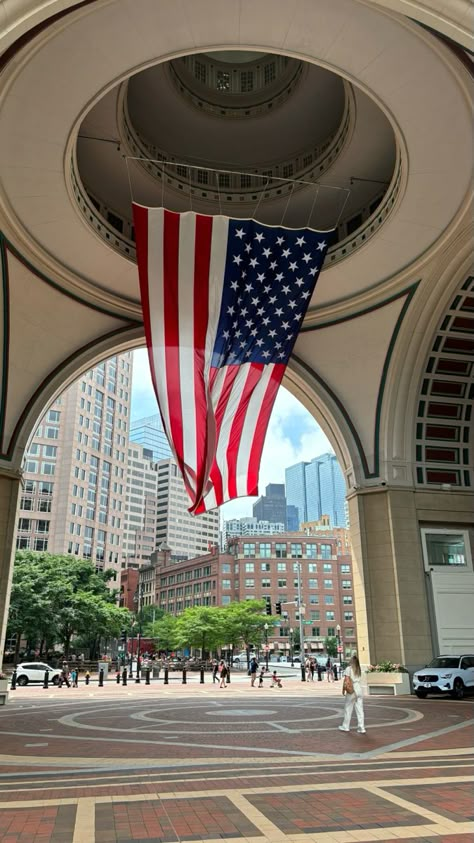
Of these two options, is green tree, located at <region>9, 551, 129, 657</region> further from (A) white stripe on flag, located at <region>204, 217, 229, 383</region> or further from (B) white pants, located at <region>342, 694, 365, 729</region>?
(B) white pants, located at <region>342, 694, 365, 729</region>

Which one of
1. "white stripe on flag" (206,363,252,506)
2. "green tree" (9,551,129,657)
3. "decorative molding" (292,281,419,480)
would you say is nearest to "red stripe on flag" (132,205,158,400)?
"white stripe on flag" (206,363,252,506)

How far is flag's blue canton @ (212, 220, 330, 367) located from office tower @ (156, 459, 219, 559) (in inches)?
5978

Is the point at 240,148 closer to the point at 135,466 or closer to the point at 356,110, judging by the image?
the point at 356,110

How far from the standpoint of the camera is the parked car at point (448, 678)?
20203 mm

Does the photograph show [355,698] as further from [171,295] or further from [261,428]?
[171,295]

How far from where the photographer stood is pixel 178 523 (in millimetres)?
170500

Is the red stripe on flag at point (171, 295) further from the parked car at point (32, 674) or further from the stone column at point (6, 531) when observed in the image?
the parked car at point (32, 674)

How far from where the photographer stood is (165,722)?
15.0m

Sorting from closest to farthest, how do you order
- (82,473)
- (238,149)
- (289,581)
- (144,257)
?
(144,257) < (238,149) < (82,473) < (289,581)

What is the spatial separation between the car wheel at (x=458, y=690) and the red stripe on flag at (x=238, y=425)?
1064cm

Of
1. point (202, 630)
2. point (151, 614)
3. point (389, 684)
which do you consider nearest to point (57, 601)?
point (202, 630)

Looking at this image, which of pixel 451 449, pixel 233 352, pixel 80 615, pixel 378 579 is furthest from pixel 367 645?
pixel 80 615

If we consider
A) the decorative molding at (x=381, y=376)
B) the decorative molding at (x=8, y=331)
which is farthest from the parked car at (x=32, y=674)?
the decorative molding at (x=381, y=376)

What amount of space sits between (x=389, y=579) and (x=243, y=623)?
4960 centimetres
